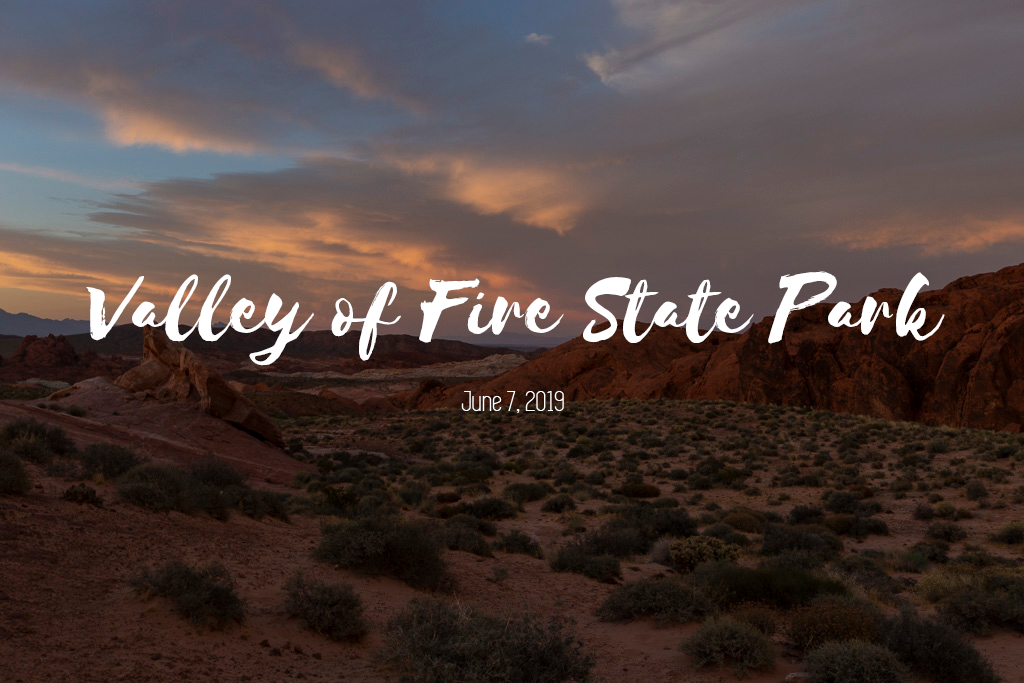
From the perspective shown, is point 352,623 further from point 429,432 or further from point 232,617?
point 429,432

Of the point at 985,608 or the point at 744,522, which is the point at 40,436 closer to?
the point at 744,522

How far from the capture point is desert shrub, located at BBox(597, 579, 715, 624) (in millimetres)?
9117

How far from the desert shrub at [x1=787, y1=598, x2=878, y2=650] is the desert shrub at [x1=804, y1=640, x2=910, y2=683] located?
588 mm

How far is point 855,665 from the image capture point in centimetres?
668

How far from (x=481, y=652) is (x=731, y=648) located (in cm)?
311

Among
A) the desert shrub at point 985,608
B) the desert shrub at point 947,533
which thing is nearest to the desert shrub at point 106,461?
the desert shrub at point 985,608

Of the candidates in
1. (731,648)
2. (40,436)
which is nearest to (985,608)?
(731,648)

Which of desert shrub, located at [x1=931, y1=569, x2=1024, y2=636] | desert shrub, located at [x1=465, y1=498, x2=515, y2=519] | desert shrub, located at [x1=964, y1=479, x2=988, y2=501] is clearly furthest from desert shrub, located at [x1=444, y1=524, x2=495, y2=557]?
desert shrub, located at [x1=964, y1=479, x2=988, y2=501]

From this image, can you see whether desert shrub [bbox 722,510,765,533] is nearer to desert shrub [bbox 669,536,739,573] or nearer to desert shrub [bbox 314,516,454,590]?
desert shrub [bbox 669,536,739,573]

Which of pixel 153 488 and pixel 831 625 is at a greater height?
pixel 153 488

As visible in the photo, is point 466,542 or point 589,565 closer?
point 589,565

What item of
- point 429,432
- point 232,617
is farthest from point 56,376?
point 232,617

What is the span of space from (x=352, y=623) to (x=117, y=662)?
257 cm

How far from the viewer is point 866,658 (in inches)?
263
